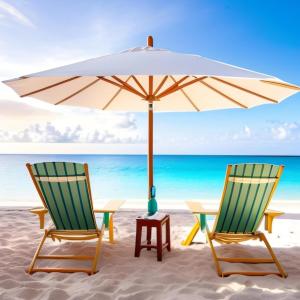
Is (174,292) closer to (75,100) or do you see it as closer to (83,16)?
(75,100)

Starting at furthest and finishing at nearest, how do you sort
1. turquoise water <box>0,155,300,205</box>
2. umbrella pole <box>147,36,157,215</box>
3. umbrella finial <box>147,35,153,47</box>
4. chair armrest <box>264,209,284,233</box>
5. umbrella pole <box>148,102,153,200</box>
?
turquoise water <box>0,155,300,205</box> → umbrella finial <box>147,35,153,47</box> → umbrella pole <box>148,102,153,200</box> → umbrella pole <box>147,36,157,215</box> → chair armrest <box>264,209,284,233</box>

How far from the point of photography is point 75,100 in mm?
4668

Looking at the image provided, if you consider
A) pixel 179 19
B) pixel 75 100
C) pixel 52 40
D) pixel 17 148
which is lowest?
pixel 17 148

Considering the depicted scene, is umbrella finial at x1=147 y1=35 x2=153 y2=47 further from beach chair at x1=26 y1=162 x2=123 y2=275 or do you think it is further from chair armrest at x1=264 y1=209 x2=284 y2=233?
chair armrest at x1=264 y1=209 x2=284 y2=233

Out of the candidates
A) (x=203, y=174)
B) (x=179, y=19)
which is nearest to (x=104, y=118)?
(x=203, y=174)

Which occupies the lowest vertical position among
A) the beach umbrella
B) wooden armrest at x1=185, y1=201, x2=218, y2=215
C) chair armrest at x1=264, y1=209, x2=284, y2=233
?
chair armrest at x1=264, y1=209, x2=284, y2=233

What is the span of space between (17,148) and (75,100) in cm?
5617

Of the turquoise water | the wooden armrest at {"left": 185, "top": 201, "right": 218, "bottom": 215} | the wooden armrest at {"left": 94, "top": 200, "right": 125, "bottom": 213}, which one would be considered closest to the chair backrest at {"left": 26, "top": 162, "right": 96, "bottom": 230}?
the wooden armrest at {"left": 94, "top": 200, "right": 125, "bottom": 213}

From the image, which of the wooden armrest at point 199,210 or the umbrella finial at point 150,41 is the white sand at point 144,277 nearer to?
the wooden armrest at point 199,210

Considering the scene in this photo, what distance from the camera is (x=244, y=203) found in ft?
10.5

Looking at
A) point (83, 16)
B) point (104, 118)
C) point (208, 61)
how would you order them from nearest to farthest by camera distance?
point (208, 61) < point (83, 16) < point (104, 118)

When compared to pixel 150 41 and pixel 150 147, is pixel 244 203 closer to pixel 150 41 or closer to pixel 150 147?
pixel 150 147

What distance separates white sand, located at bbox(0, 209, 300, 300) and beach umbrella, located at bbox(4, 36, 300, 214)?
56 centimetres

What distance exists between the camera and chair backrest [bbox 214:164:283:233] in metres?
3.14
